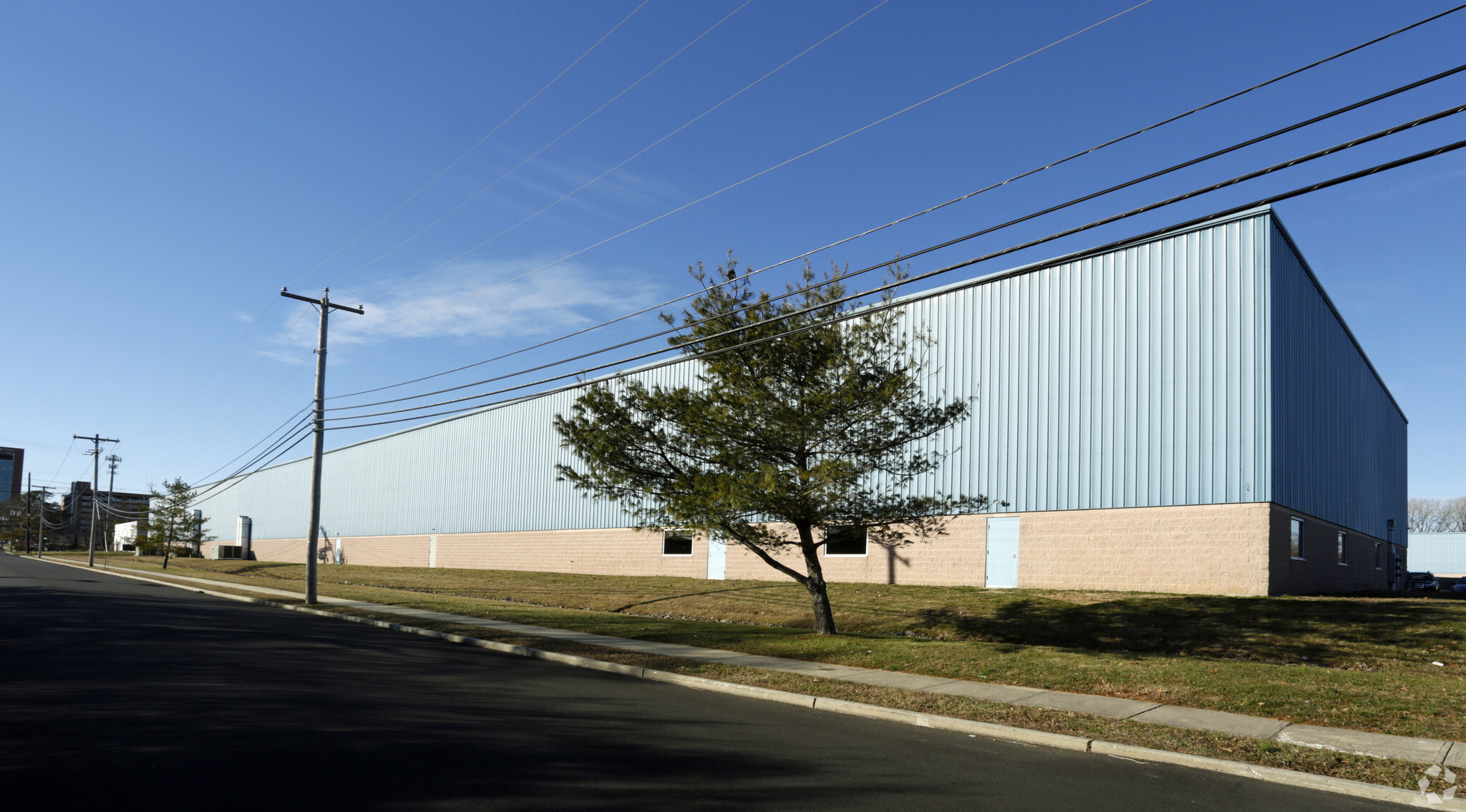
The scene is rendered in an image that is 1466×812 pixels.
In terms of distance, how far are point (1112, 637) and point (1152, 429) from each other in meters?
7.96

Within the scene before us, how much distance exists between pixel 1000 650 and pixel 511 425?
40.2m

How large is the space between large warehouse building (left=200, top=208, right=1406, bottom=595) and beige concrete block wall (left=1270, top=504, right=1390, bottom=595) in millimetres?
130

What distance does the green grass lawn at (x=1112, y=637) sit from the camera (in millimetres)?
12117

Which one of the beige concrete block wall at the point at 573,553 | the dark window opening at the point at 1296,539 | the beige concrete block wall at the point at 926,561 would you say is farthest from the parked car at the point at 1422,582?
the beige concrete block wall at the point at 573,553

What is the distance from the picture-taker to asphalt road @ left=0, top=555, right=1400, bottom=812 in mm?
6934

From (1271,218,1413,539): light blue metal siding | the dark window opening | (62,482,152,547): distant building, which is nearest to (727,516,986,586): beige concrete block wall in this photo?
the dark window opening

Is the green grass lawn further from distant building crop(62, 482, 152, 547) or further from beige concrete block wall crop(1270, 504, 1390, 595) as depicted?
distant building crop(62, 482, 152, 547)

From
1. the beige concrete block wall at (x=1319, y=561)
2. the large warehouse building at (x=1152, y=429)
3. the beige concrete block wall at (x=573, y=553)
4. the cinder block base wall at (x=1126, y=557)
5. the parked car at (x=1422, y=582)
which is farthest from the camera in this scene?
the parked car at (x=1422, y=582)

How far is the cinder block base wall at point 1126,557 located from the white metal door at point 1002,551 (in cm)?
20

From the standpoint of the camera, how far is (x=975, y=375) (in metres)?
29.1

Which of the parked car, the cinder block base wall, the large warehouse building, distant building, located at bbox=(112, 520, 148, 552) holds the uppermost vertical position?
the large warehouse building

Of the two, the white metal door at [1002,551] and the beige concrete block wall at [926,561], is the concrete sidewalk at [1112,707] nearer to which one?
the beige concrete block wall at [926,561]

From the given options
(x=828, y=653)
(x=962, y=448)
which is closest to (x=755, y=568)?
(x=962, y=448)

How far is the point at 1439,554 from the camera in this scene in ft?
253
